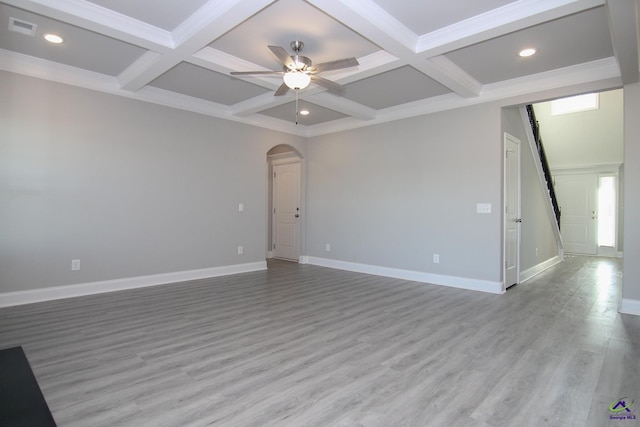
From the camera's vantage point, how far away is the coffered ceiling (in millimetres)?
2848

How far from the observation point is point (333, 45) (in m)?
3.59

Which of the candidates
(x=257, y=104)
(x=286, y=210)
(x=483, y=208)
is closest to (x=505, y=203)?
(x=483, y=208)

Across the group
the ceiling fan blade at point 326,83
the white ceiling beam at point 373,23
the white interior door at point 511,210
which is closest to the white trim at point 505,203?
the white interior door at point 511,210

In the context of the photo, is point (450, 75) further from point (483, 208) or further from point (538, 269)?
point (538, 269)

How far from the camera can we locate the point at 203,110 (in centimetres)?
553

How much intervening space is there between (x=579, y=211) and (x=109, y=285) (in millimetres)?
10248

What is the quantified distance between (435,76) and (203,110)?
3.58 m

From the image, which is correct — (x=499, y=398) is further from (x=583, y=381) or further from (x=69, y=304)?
(x=69, y=304)

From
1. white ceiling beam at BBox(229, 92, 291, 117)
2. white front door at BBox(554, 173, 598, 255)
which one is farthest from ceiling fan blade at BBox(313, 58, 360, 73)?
white front door at BBox(554, 173, 598, 255)

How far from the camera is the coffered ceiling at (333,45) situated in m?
2.85

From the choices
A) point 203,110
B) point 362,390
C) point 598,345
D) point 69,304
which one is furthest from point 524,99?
point 69,304

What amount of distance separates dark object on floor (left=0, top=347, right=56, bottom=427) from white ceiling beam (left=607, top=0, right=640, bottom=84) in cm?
429

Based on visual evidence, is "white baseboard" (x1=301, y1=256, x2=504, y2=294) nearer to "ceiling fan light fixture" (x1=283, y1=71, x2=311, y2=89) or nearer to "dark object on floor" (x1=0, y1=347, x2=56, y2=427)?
"ceiling fan light fixture" (x1=283, y1=71, x2=311, y2=89)

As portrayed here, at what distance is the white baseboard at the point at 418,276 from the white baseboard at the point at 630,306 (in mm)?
1249
